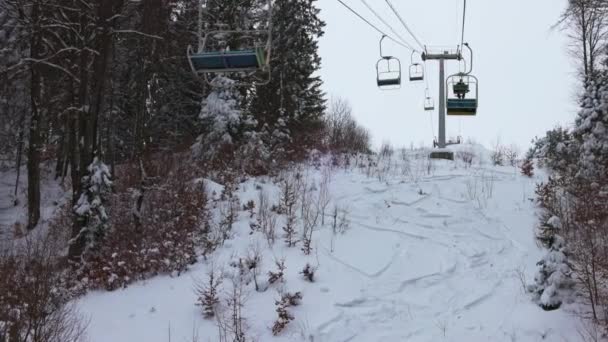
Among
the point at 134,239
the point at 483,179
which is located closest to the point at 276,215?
the point at 134,239

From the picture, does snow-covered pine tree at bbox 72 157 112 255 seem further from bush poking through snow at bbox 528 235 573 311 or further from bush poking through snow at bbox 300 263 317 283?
bush poking through snow at bbox 528 235 573 311

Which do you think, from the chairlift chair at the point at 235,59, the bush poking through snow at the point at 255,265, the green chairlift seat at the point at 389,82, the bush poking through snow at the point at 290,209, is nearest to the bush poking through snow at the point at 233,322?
the bush poking through snow at the point at 255,265

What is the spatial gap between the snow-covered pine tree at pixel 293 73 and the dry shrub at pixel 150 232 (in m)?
6.14

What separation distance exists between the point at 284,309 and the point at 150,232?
392 centimetres

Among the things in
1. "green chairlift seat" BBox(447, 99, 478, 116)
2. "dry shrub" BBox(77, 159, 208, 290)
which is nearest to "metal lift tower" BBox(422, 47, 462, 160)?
"green chairlift seat" BBox(447, 99, 478, 116)

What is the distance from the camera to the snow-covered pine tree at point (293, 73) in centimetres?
1717

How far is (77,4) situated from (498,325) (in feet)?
34.8

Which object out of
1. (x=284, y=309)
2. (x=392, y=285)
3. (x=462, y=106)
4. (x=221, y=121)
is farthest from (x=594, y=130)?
(x=221, y=121)

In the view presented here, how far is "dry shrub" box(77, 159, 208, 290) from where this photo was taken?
26.2 ft

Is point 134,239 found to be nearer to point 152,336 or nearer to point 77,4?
point 152,336

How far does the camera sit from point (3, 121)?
60.6 ft

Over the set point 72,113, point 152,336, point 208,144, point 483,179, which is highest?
point 72,113

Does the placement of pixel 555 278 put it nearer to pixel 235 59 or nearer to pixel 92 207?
pixel 235 59

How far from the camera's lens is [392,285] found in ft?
24.3
